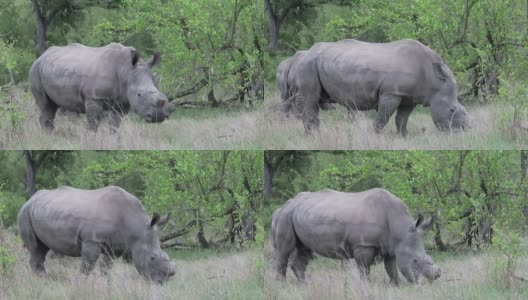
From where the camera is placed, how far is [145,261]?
14766mm

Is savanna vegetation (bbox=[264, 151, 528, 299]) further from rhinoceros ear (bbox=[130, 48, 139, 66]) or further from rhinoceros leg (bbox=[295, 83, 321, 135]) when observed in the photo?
rhinoceros ear (bbox=[130, 48, 139, 66])

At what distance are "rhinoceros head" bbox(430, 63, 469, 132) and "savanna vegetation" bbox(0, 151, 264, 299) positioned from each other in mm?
2784

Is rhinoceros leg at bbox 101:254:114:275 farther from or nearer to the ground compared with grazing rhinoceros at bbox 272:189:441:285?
nearer to the ground

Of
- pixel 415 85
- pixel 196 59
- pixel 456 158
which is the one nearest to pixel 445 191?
pixel 456 158

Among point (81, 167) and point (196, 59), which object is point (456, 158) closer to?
point (196, 59)

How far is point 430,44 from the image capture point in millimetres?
20125

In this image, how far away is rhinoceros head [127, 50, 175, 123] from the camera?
15547mm

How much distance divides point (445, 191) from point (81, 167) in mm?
6026

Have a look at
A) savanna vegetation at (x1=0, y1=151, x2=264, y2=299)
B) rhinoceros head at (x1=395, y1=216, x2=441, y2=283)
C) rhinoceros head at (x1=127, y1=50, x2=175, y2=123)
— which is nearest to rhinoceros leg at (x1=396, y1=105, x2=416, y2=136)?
rhinoceros head at (x1=395, y1=216, x2=441, y2=283)

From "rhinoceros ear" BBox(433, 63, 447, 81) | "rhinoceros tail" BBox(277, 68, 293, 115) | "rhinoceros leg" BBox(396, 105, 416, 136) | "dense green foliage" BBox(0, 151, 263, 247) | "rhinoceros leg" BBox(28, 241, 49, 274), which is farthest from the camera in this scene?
"dense green foliage" BBox(0, 151, 263, 247)

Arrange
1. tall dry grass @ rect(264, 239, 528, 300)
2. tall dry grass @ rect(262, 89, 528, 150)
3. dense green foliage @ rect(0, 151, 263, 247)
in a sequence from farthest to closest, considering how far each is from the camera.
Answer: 1. dense green foliage @ rect(0, 151, 263, 247)
2. tall dry grass @ rect(262, 89, 528, 150)
3. tall dry grass @ rect(264, 239, 528, 300)

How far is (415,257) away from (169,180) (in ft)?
16.6

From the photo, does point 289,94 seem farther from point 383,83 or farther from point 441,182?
point 441,182

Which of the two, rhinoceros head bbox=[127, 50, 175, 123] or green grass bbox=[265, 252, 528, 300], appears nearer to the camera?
green grass bbox=[265, 252, 528, 300]
